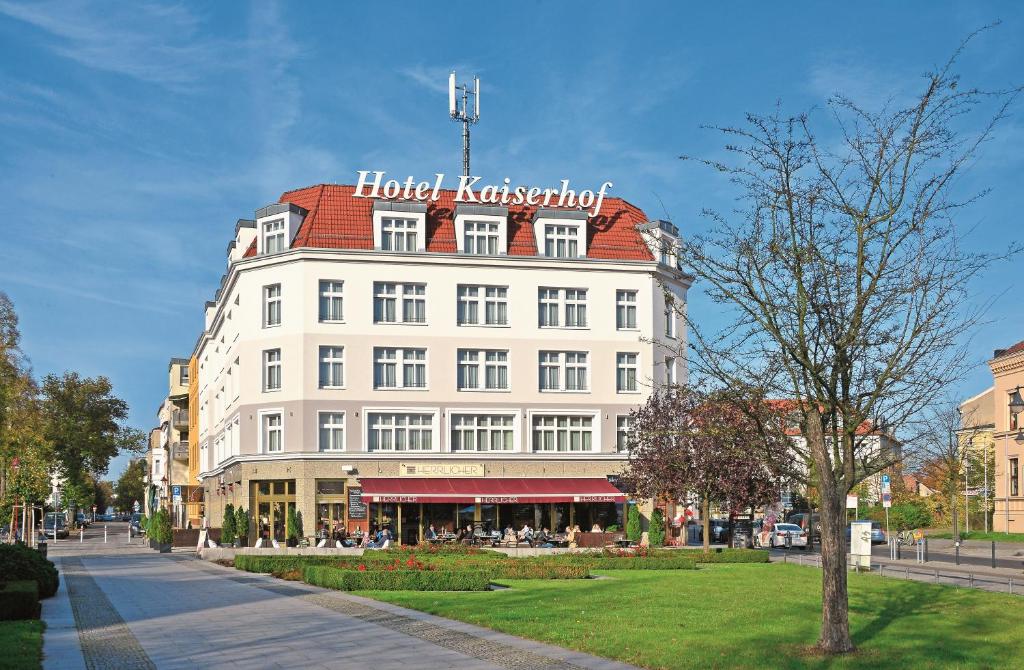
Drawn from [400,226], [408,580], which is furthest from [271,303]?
[408,580]

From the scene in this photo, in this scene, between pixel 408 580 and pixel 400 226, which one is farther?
pixel 400 226

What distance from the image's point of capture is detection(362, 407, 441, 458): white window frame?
56.2m

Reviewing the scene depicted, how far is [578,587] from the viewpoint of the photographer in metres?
29.7

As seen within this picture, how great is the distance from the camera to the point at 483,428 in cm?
5784

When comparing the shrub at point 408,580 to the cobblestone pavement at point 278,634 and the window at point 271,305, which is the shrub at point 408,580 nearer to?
the cobblestone pavement at point 278,634

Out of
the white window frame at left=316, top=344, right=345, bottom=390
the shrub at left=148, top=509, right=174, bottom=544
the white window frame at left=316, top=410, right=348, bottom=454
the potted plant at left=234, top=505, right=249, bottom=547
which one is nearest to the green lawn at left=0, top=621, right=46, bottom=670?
the white window frame at left=316, top=410, right=348, bottom=454

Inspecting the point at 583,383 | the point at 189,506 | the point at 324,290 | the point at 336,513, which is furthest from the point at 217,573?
the point at 189,506

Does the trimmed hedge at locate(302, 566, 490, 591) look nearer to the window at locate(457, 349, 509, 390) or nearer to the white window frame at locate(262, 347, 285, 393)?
the white window frame at locate(262, 347, 285, 393)

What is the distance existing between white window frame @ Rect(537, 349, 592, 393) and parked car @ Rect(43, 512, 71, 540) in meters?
45.1

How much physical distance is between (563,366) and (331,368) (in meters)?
11.4

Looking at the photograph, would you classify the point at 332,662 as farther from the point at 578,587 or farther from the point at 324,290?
the point at 324,290

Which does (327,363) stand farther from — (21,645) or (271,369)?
(21,645)

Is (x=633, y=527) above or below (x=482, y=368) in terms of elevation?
below

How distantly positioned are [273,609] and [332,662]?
9.12m
